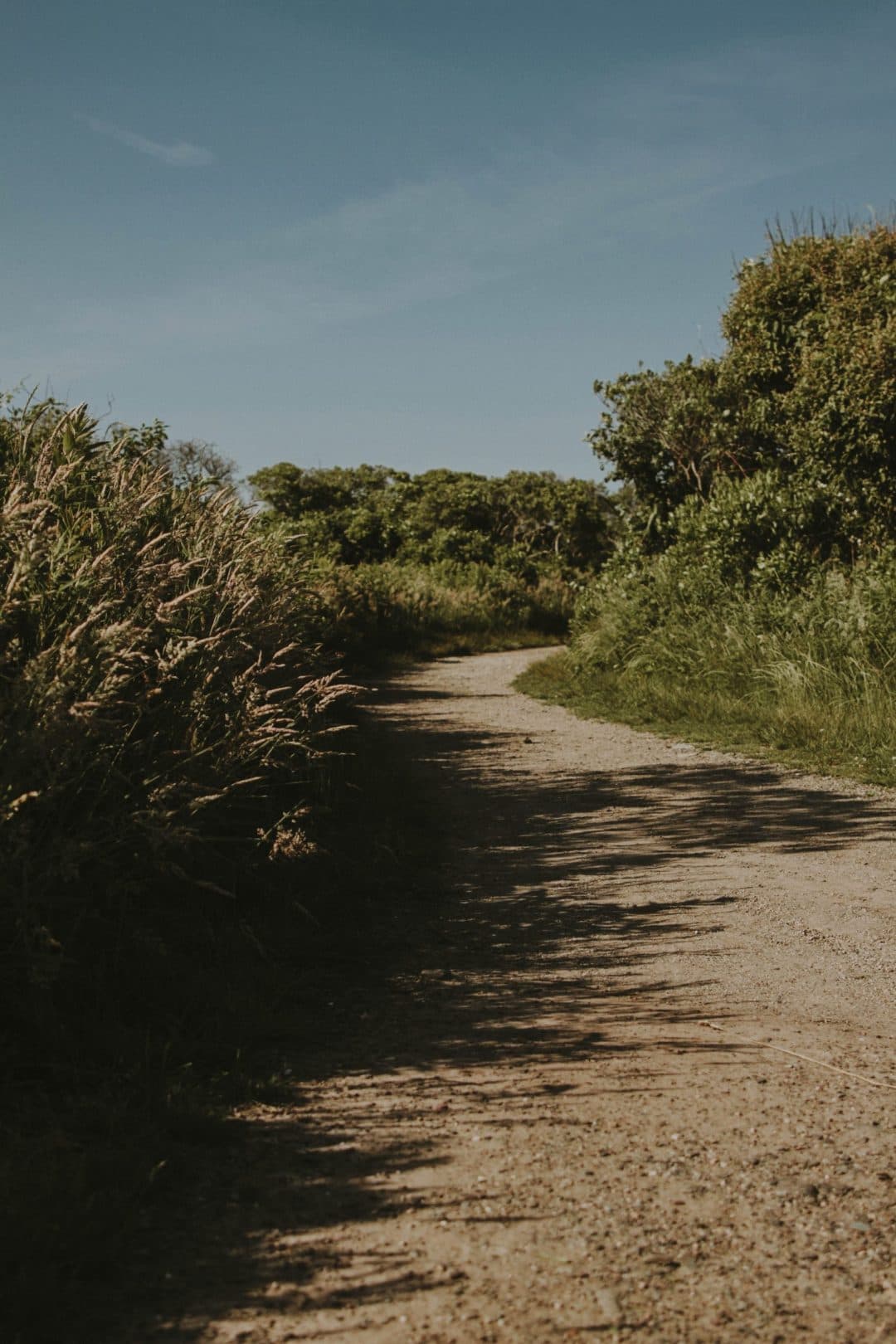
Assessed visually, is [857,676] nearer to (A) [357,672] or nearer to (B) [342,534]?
(A) [357,672]

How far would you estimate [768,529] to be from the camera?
50.3 ft

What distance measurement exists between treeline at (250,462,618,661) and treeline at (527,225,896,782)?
3.17 meters

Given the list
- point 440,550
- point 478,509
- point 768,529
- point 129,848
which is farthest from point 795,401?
point 478,509

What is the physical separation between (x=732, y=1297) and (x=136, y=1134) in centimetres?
160

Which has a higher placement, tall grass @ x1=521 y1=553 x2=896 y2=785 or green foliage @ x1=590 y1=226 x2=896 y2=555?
green foliage @ x1=590 y1=226 x2=896 y2=555

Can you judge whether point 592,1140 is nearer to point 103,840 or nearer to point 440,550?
point 103,840

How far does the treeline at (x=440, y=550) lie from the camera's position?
26016 mm

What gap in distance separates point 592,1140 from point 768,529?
13.0 meters

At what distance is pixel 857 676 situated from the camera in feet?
39.7

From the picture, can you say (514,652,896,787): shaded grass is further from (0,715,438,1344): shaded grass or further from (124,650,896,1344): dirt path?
(0,715,438,1344): shaded grass

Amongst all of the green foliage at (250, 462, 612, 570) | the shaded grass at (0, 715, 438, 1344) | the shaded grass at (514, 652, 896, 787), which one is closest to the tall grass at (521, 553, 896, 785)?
the shaded grass at (514, 652, 896, 787)

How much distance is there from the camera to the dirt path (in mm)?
2521

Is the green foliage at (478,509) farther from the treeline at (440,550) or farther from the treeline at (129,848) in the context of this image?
the treeline at (129,848)

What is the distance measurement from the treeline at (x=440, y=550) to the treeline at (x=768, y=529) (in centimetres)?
317
